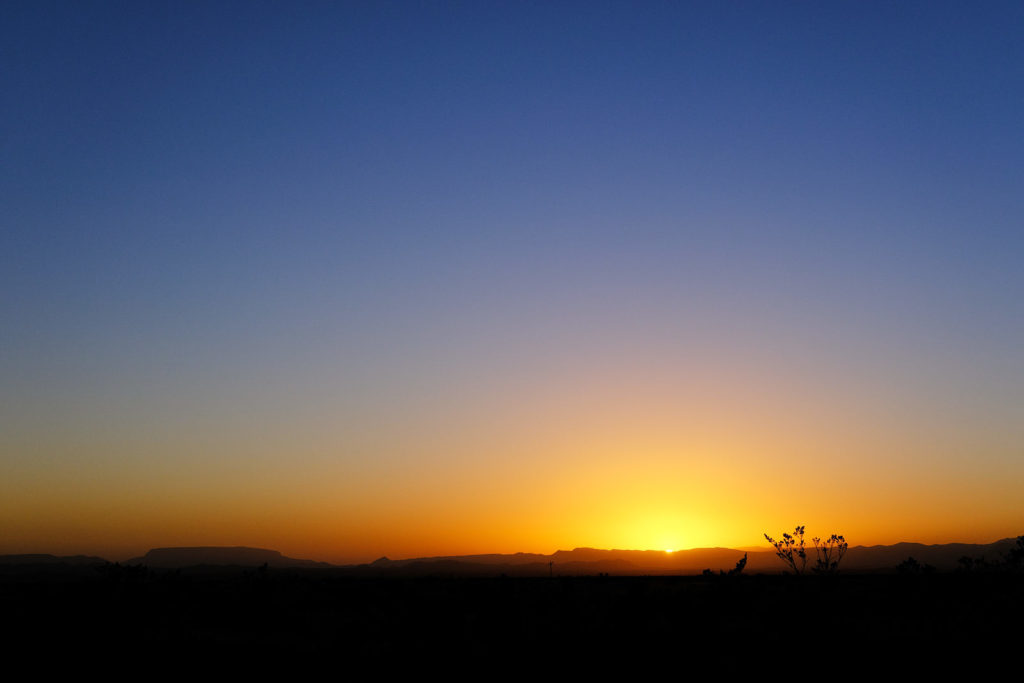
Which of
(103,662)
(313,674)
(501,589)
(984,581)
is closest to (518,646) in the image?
(313,674)

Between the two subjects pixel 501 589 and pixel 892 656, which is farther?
pixel 501 589

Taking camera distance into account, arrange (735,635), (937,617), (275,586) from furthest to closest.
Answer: (275,586)
(937,617)
(735,635)

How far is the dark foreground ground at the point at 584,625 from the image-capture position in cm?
2534

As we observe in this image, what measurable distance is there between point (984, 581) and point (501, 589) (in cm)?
2775

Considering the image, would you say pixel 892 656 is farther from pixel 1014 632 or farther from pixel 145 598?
pixel 145 598

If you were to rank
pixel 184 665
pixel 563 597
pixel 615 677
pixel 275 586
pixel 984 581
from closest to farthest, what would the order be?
pixel 615 677
pixel 184 665
pixel 563 597
pixel 984 581
pixel 275 586

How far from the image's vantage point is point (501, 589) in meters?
47.7

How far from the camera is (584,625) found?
30391 millimetres

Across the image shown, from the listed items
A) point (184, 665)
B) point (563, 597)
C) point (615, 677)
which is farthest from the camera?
point (563, 597)

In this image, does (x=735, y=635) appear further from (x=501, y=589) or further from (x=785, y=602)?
(x=501, y=589)

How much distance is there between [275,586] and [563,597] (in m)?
26.2

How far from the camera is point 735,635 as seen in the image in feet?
91.2

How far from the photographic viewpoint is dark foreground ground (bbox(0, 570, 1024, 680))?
25.3m

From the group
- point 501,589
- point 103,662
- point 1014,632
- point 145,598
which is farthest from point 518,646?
point 145,598
